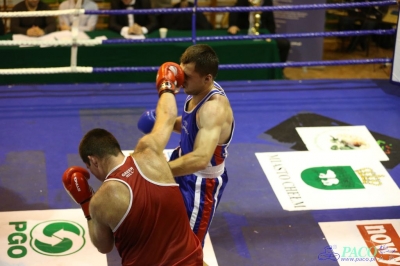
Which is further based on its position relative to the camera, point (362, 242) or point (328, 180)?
point (328, 180)

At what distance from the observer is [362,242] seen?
3963 millimetres

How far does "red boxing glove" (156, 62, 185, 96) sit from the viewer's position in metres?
3.16

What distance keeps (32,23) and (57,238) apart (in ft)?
10.1

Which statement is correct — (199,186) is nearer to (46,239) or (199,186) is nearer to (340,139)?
(46,239)

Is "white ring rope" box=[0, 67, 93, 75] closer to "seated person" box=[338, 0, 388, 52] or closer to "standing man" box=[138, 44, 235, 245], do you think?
"standing man" box=[138, 44, 235, 245]

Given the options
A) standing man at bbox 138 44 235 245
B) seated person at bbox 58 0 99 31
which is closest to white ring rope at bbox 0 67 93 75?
seated person at bbox 58 0 99 31

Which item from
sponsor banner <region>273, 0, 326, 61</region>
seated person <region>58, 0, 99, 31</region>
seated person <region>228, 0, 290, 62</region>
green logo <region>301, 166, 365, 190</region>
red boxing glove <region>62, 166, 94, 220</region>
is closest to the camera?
red boxing glove <region>62, 166, 94, 220</region>

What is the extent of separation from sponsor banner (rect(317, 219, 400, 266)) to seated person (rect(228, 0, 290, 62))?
2.88 m

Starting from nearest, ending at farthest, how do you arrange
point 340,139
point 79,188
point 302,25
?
point 79,188, point 340,139, point 302,25

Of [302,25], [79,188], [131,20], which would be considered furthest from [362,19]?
[79,188]

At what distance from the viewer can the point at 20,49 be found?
19.8ft

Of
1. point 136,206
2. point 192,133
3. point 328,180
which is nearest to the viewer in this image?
point 136,206

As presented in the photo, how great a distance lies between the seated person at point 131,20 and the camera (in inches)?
253

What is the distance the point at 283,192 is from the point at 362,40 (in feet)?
15.6
